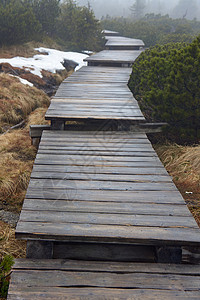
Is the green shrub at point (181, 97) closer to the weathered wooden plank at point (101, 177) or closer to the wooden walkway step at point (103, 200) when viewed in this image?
the wooden walkway step at point (103, 200)

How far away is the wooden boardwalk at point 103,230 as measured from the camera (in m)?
1.80

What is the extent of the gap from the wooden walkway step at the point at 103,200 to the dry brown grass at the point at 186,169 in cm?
78

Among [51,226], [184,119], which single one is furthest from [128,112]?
[51,226]

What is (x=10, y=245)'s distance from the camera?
8.89 ft

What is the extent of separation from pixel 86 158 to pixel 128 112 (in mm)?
1714

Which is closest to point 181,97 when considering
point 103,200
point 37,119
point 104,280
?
point 103,200

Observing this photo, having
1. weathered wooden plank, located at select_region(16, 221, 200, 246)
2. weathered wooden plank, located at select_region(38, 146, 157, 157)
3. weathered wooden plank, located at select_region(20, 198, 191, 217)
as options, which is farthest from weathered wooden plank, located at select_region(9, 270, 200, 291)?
weathered wooden plank, located at select_region(38, 146, 157, 157)

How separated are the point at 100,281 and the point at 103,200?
813mm

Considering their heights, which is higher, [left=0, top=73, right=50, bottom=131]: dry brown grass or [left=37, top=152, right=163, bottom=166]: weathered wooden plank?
[left=37, top=152, right=163, bottom=166]: weathered wooden plank

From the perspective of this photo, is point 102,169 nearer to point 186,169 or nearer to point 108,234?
point 108,234

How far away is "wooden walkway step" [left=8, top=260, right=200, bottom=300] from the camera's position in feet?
5.66

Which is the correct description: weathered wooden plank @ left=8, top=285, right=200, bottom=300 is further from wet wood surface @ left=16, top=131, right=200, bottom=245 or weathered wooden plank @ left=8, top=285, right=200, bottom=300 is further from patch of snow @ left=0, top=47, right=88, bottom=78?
patch of snow @ left=0, top=47, right=88, bottom=78

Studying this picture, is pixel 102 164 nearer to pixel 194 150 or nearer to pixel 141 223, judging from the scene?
pixel 141 223

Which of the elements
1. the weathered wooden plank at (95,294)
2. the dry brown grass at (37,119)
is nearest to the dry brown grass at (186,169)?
the weathered wooden plank at (95,294)
